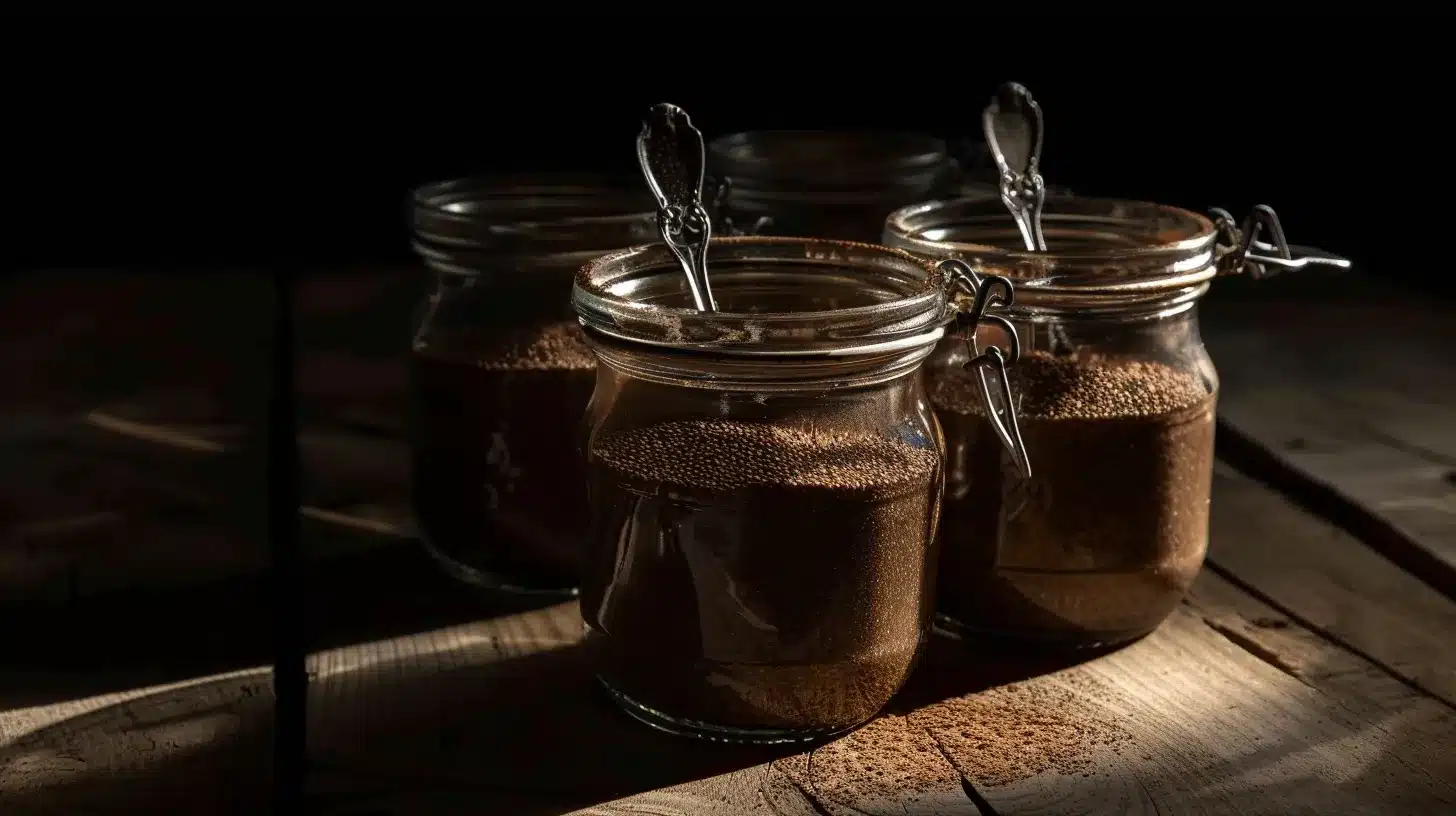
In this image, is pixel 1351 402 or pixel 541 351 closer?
pixel 541 351

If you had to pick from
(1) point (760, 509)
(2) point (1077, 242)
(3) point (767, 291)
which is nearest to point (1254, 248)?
(2) point (1077, 242)

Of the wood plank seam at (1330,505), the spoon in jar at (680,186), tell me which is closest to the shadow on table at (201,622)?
the spoon in jar at (680,186)

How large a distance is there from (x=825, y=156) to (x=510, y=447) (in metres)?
0.42

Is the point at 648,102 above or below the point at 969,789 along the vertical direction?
above

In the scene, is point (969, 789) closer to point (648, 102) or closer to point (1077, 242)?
point (1077, 242)

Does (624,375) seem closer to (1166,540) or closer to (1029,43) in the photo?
(1166,540)

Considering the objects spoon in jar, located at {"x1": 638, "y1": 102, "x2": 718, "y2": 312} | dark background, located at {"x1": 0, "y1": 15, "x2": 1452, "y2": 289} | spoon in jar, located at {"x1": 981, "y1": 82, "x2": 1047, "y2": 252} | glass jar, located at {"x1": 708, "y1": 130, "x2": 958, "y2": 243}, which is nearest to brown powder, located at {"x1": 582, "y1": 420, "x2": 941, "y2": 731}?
spoon in jar, located at {"x1": 638, "y1": 102, "x2": 718, "y2": 312}

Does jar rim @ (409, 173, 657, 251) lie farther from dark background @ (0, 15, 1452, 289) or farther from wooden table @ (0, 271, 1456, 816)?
dark background @ (0, 15, 1452, 289)

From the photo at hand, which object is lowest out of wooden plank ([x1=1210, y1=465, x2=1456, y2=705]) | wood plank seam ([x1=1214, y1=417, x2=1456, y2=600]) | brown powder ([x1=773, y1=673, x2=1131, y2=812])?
brown powder ([x1=773, y1=673, x2=1131, y2=812])

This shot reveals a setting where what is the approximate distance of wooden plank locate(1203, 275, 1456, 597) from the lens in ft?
3.73

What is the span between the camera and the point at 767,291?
96 centimetres

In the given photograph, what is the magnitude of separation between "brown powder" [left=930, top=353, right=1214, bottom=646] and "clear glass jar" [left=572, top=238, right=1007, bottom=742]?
74 millimetres

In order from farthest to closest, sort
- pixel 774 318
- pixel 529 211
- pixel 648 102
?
pixel 648 102 → pixel 529 211 → pixel 774 318

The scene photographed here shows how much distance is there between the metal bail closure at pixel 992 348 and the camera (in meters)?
0.87
